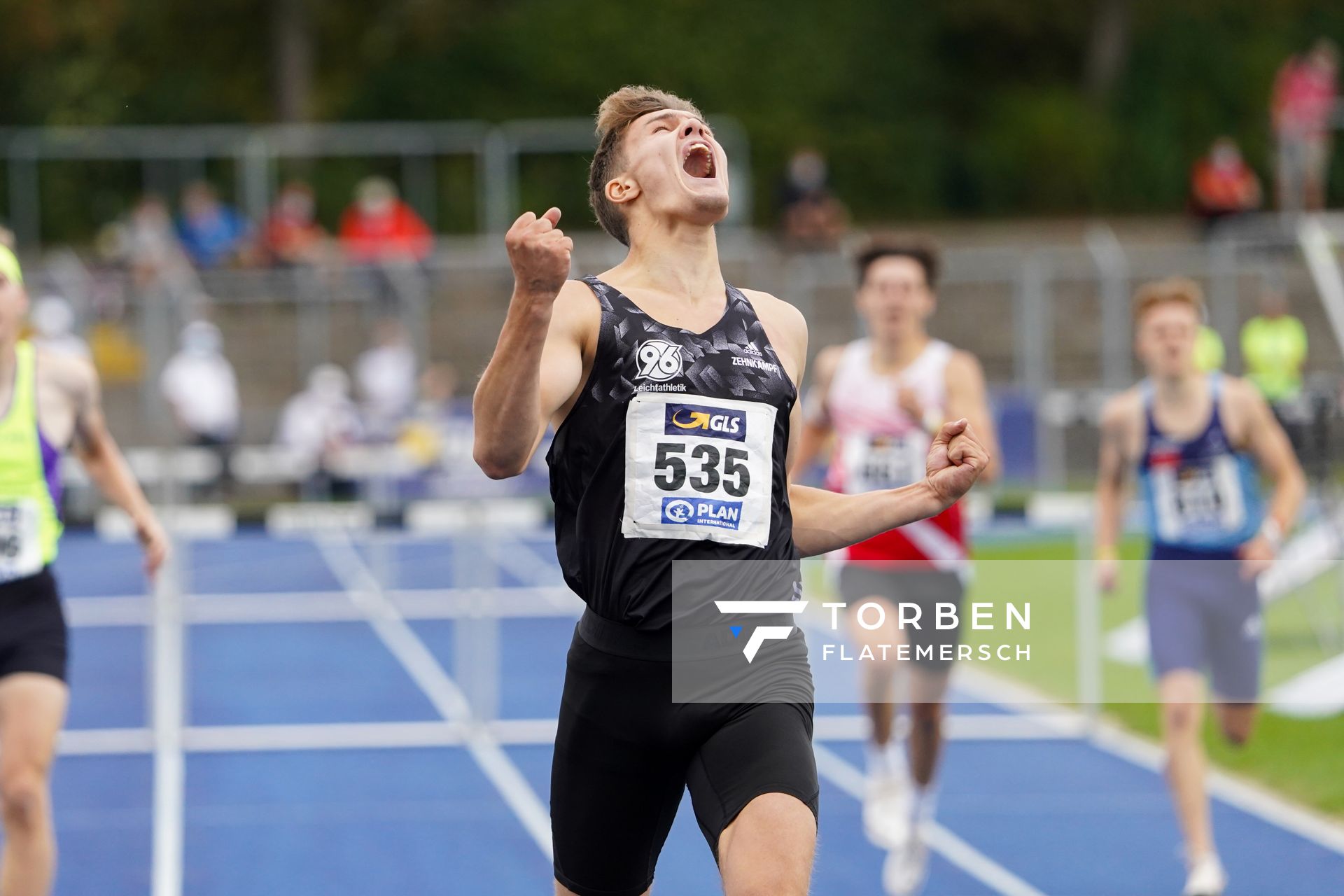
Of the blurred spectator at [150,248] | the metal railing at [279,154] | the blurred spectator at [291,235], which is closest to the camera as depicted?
the blurred spectator at [150,248]

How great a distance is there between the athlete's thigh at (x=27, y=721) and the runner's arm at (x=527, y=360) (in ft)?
7.68

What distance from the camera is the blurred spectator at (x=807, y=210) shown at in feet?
74.7

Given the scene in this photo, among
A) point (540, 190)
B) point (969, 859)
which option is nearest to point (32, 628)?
point (969, 859)

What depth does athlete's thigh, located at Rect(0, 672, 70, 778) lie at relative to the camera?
5352mm

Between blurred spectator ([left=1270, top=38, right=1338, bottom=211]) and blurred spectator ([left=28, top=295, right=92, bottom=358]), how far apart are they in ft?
53.9

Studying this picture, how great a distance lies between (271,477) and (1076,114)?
19.4 meters

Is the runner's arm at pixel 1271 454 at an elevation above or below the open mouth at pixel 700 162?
below

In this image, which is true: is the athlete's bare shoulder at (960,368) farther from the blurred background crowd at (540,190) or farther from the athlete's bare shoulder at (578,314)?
the blurred background crowd at (540,190)

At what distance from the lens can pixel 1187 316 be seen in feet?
22.5

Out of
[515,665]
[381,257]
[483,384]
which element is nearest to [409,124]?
[381,257]

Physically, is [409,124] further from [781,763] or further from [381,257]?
[781,763]

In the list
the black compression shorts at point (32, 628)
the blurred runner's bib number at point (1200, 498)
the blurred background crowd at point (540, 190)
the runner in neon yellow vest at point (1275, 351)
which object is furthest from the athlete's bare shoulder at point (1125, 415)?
the runner in neon yellow vest at point (1275, 351)

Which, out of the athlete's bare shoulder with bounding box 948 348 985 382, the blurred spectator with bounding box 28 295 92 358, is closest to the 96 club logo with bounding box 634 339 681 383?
the athlete's bare shoulder with bounding box 948 348 985 382

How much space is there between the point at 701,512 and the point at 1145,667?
736 centimetres
